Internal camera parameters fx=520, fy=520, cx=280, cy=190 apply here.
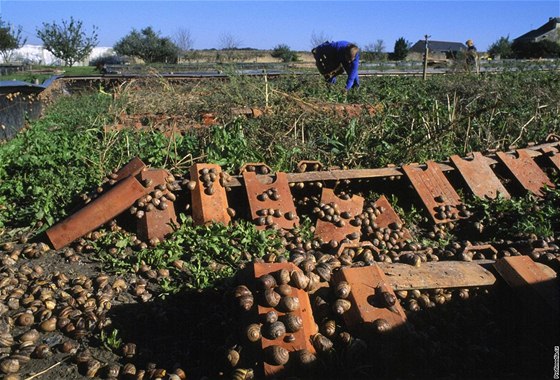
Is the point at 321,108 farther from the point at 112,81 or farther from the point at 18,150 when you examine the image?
the point at 112,81

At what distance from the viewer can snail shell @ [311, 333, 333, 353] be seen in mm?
2695

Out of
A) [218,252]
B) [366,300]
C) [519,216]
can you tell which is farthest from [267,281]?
[519,216]

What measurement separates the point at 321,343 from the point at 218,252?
166 centimetres

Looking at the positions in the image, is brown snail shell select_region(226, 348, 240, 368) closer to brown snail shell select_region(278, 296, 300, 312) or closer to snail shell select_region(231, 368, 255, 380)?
snail shell select_region(231, 368, 255, 380)

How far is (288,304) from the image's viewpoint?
8.98ft

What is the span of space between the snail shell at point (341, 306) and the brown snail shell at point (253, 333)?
462 mm

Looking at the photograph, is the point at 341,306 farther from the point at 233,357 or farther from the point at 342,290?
the point at 233,357

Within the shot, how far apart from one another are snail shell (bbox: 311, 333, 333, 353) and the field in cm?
3

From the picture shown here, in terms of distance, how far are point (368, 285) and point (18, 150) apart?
539 centimetres

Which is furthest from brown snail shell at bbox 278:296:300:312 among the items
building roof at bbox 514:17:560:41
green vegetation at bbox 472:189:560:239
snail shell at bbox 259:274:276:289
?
building roof at bbox 514:17:560:41

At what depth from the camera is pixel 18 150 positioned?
6609 millimetres

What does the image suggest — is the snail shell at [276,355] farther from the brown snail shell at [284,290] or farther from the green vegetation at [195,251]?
the green vegetation at [195,251]

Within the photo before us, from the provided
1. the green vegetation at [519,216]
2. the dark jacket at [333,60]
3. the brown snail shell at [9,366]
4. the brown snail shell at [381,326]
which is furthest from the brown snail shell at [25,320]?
the dark jacket at [333,60]

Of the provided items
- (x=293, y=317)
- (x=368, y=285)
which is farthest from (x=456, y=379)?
(x=293, y=317)
